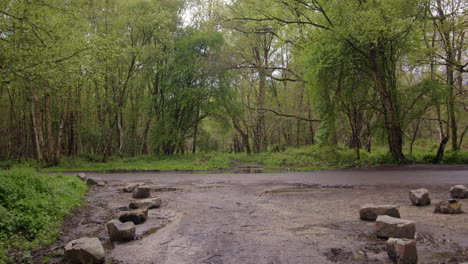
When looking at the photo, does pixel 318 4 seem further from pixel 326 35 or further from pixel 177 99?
pixel 177 99

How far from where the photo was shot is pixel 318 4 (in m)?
16.1

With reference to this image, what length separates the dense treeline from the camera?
1168 cm

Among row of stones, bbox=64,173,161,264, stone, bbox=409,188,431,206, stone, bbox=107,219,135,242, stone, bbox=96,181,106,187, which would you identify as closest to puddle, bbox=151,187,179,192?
row of stones, bbox=64,173,161,264

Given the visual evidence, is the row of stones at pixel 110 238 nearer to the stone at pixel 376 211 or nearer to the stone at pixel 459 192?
the stone at pixel 376 211

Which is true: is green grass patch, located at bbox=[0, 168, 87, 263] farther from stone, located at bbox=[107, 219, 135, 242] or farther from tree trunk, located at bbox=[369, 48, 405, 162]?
tree trunk, located at bbox=[369, 48, 405, 162]

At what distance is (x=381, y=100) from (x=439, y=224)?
13.7m

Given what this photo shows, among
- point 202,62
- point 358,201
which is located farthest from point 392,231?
point 202,62

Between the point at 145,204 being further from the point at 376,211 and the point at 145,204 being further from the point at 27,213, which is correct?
the point at 376,211

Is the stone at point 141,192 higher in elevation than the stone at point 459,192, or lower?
lower

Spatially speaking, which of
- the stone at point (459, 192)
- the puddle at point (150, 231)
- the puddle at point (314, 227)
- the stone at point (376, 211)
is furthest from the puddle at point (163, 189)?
the stone at point (459, 192)

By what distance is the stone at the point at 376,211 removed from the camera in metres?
5.44

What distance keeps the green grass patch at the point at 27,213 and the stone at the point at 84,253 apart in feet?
2.03

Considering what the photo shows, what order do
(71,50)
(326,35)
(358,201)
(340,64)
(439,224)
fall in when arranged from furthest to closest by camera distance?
1. (340,64)
2. (326,35)
3. (71,50)
4. (358,201)
5. (439,224)

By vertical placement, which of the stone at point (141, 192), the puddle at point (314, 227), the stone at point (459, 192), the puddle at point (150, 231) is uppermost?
the stone at point (459, 192)
